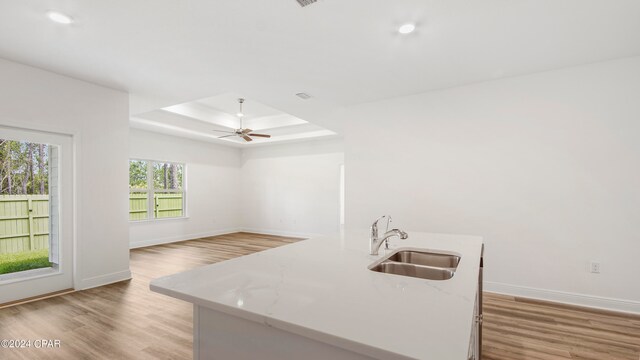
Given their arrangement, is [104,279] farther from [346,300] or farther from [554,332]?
[554,332]

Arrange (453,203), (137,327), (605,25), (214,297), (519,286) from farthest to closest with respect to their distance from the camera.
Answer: (453,203), (519,286), (137,327), (605,25), (214,297)

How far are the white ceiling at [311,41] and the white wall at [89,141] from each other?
248 mm

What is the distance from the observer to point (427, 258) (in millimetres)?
2068

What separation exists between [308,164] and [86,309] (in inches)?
215

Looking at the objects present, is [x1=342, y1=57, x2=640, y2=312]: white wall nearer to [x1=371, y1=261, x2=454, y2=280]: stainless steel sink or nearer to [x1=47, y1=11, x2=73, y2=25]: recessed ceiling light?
[x1=371, y1=261, x2=454, y2=280]: stainless steel sink

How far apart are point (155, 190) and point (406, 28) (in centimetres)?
646

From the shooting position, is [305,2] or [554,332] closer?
[305,2]

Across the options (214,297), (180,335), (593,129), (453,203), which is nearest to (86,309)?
(180,335)

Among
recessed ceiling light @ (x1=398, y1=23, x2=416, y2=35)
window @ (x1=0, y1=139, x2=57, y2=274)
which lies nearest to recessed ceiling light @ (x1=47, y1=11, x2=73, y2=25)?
window @ (x1=0, y1=139, x2=57, y2=274)

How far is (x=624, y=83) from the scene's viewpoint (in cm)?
308

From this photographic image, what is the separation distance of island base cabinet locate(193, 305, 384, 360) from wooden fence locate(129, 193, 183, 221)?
6.21 m

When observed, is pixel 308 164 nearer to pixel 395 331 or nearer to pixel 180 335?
pixel 180 335

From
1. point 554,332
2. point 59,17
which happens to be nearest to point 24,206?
point 59,17

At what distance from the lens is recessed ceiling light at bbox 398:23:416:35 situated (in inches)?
95.8
